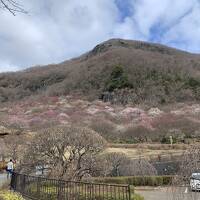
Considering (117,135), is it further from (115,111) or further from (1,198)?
(1,198)

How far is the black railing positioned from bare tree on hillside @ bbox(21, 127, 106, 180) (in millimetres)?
1883

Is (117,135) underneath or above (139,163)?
above

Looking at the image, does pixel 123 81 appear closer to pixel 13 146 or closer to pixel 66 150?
pixel 13 146

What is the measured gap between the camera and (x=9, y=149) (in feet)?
111

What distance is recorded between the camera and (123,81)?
3499 inches

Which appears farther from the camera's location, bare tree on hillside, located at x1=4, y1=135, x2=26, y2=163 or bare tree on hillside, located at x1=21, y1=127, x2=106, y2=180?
bare tree on hillside, located at x1=4, y1=135, x2=26, y2=163

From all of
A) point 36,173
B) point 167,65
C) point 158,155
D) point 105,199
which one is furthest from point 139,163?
point 167,65

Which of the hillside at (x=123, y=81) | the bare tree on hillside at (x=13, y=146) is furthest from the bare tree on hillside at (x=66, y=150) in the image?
the hillside at (x=123, y=81)

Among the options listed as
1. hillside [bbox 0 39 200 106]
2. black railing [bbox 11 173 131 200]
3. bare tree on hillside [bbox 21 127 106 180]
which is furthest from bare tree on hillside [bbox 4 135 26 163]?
hillside [bbox 0 39 200 106]

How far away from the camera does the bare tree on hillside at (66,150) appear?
15.3 meters

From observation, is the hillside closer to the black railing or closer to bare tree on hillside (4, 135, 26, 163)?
bare tree on hillside (4, 135, 26, 163)

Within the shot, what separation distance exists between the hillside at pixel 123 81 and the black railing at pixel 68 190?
63.1 meters

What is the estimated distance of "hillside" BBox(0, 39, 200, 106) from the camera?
8175 cm

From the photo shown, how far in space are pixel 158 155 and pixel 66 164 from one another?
21.6m
